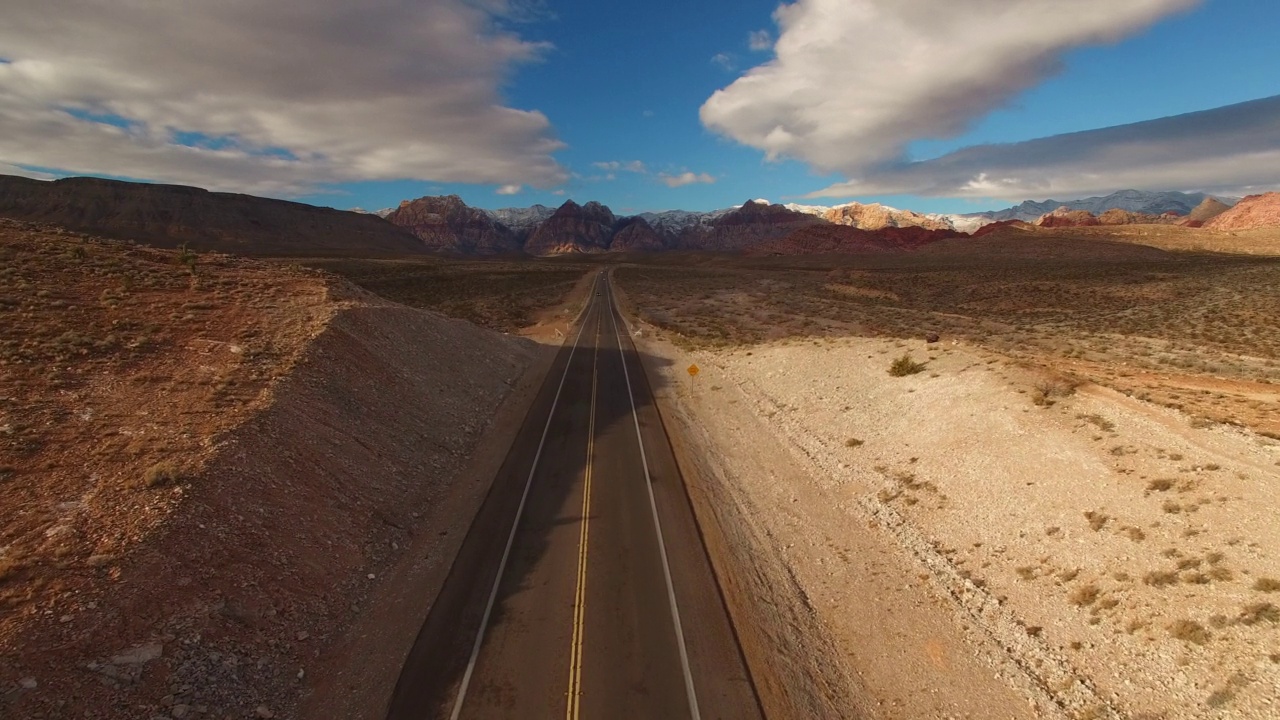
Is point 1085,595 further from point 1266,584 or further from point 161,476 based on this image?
point 161,476

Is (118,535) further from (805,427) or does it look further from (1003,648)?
(805,427)

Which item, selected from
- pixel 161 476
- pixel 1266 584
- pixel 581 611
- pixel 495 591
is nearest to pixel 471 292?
pixel 161 476

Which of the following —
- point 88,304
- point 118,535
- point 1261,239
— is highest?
point 1261,239

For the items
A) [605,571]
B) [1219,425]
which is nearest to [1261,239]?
[1219,425]

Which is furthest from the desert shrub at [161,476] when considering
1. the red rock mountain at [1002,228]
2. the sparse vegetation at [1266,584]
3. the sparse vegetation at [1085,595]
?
the red rock mountain at [1002,228]

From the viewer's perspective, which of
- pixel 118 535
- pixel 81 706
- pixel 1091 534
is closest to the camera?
pixel 81 706

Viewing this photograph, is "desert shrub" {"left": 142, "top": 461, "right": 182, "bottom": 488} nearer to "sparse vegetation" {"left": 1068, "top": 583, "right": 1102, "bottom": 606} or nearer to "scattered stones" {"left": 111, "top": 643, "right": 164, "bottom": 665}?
"scattered stones" {"left": 111, "top": 643, "right": 164, "bottom": 665}

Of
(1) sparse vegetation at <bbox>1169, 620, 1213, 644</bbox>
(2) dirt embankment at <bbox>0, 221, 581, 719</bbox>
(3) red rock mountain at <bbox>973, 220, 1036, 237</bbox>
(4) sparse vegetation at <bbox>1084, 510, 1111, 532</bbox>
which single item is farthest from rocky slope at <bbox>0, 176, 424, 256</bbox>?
(3) red rock mountain at <bbox>973, 220, 1036, 237</bbox>
